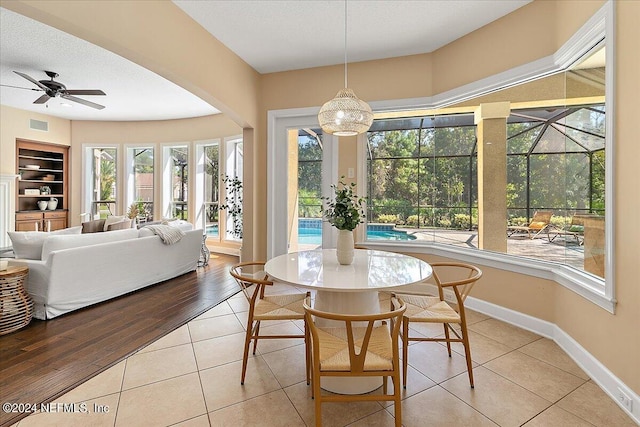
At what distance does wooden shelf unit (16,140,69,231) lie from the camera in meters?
6.58

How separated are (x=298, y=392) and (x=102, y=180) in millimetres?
7768

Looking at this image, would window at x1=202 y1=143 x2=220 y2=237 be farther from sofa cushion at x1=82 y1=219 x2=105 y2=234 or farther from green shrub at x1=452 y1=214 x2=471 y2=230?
green shrub at x1=452 y1=214 x2=471 y2=230

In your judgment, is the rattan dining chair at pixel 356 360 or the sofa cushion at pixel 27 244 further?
the sofa cushion at pixel 27 244

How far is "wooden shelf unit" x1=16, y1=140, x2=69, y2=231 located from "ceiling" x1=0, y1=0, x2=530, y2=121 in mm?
2392

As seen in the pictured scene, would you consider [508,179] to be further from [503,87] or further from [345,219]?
[345,219]

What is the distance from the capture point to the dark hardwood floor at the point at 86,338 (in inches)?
80.4

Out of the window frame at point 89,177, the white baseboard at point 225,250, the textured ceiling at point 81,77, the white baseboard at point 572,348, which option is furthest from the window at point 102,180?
the white baseboard at point 572,348

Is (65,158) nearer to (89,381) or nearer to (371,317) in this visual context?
(89,381)

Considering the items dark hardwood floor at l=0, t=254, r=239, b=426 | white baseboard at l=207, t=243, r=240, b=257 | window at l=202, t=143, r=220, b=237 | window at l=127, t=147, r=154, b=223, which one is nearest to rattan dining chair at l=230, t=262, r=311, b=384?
dark hardwood floor at l=0, t=254, r=239, b=426

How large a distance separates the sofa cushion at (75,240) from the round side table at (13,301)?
25 centimetres

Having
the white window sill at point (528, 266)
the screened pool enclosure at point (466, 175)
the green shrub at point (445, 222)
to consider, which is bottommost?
the white window sill at point (528, 266)

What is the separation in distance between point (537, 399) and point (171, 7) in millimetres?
4128

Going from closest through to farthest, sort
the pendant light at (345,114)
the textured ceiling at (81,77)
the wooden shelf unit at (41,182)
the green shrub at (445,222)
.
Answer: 1. the pendant light at (345,114)
2. the textured ceiling at (81,77)
3. the green shrub at (445,222)
4. the wooden shelf unit at (41,182)

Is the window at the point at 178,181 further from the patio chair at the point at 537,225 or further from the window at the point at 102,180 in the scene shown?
the patio chair at the point at 537,225
